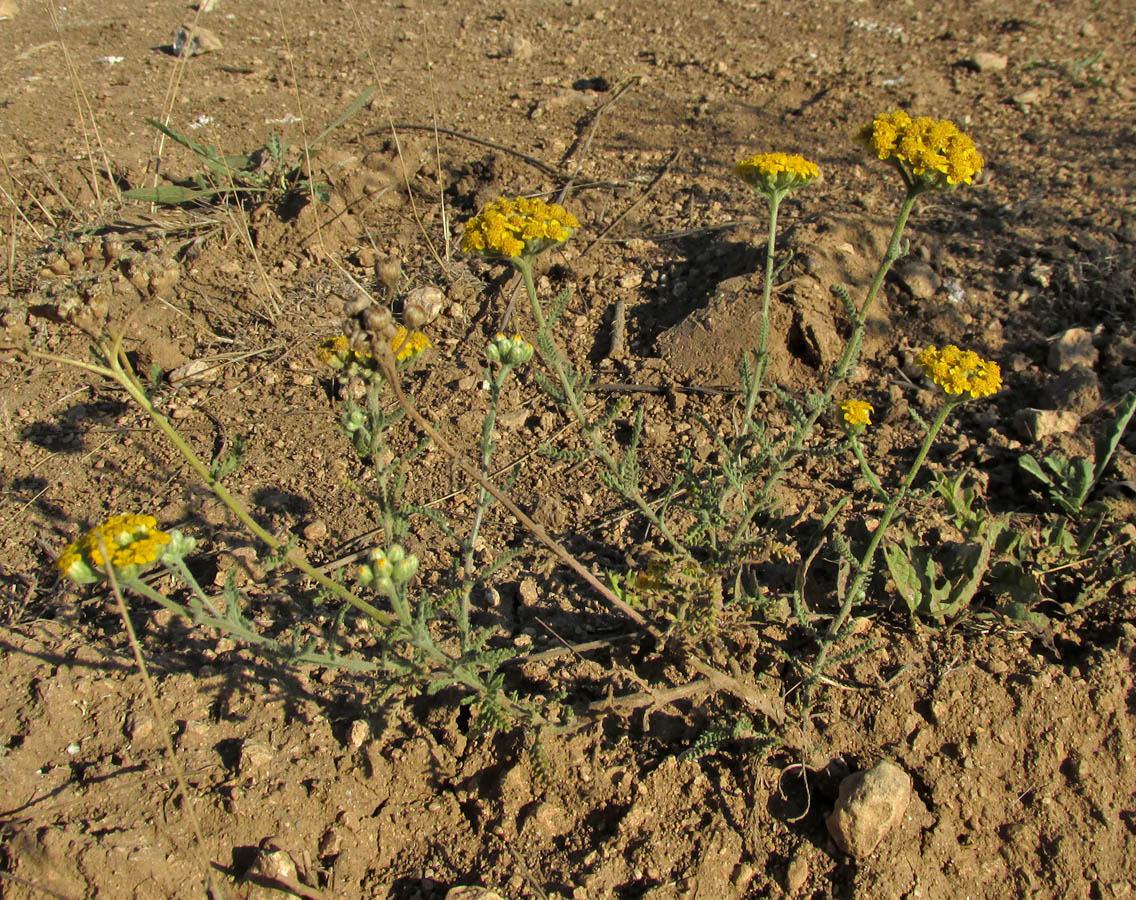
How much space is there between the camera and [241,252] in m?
4.31

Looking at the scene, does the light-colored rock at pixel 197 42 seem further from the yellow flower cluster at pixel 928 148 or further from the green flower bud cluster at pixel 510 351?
the yellow flower cluster at pixel 928 148

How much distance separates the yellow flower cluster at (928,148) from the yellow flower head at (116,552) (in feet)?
7.25

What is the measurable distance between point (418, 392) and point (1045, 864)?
2.75 m

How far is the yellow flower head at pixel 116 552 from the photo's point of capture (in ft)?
6.47

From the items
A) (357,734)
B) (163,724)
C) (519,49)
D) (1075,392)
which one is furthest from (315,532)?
(519,49)

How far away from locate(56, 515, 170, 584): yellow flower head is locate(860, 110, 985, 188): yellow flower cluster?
7.25ft

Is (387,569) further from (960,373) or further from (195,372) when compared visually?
(195,372)

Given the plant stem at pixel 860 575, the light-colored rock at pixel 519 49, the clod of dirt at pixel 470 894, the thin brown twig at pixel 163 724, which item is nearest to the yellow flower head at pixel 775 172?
the plant stem at pixel 860 575

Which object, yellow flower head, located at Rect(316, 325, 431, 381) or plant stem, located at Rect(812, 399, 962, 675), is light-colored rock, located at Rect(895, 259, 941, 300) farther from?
yellow flower head, located at Rect(316, 325, 431, 381)

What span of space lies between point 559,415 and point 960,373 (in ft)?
5.54

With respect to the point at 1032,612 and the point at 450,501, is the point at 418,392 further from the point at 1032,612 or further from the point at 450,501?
the point at 1032,612

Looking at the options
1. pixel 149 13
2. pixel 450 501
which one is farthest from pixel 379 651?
pixel 149 13

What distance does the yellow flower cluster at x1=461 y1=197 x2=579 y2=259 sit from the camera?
2.24 meters

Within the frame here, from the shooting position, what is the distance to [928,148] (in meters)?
2.33
